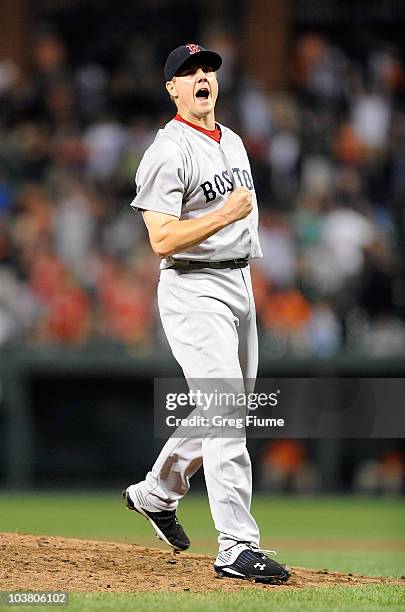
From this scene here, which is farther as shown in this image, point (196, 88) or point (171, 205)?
point (196, 88)

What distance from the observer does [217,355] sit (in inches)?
208

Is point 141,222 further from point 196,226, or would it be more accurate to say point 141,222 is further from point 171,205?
point 196,226

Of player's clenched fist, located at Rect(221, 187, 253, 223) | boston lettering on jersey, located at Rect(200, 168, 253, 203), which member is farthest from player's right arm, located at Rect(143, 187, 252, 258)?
boston lettering on jersey, located at Rect(200, 168, 253, 203)

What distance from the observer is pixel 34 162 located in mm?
13734

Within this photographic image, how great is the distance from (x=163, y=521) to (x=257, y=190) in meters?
7.85

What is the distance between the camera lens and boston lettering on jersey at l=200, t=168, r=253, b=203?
17.7 ft

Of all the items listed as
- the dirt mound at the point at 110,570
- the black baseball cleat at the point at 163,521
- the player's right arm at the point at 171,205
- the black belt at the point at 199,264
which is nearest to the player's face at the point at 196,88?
the player's right arm at the point at 171,205

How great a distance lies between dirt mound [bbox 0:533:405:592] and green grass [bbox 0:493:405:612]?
0.62 ft

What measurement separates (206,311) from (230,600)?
1226mm

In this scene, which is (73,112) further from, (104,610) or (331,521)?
(104,610)

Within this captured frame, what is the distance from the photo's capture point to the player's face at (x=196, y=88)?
213 inches

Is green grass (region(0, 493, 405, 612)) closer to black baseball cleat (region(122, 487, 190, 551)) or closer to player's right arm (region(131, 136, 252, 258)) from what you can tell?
black baseball cleat (region(122, 487, 190, 551))

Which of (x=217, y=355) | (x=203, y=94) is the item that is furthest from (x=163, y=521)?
(x=203, y=94)
